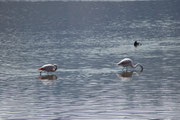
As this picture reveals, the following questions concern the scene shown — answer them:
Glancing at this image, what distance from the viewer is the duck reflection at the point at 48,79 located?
1130 inches

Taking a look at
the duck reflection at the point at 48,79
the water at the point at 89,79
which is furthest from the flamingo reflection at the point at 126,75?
the duck reflection at the point at 48,79

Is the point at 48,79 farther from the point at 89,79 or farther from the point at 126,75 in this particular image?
the point at 126,75

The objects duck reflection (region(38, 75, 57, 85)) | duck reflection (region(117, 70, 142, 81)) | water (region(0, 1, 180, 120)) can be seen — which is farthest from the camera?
duck reflection (region(117, 70, 142, 81))

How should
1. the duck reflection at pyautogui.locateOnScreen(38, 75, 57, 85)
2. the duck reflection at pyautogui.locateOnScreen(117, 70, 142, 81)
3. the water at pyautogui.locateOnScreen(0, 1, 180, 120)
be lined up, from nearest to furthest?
1. the water at pyautogui.locateOnScreen(0, 1, 180, 120)
2. the duck reflection at pyautogui.locateOnScreen(38, 75, 57, 85)
3. the duck reflection at pyautogui.locateOnScreen(117, 70, 142, 81)

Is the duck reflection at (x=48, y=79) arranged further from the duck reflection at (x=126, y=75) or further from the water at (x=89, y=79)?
the duck reflection at (x=126, y=75)

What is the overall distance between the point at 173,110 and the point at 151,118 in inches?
67.5

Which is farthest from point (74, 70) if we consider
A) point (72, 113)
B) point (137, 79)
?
point (72, 113)

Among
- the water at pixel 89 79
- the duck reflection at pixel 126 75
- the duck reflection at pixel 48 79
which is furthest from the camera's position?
the duck reflection at pixel 126 75

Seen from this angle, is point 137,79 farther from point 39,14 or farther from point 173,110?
point 39,14

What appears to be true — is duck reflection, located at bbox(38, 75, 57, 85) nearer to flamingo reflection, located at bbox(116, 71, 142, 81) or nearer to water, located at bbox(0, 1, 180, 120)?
water, located at bbox(0, 1, 180, 120)

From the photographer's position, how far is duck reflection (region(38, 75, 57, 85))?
28.7m

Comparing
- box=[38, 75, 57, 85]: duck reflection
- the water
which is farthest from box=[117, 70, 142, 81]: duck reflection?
box=[38, 75, 57, 85]: duck reflection

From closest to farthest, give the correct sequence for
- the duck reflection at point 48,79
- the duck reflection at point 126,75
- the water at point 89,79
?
1. the water at point 89,79
2. the duck reflection at point 48,79
3. the duck reflection at point 126,75

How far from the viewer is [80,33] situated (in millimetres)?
59125
